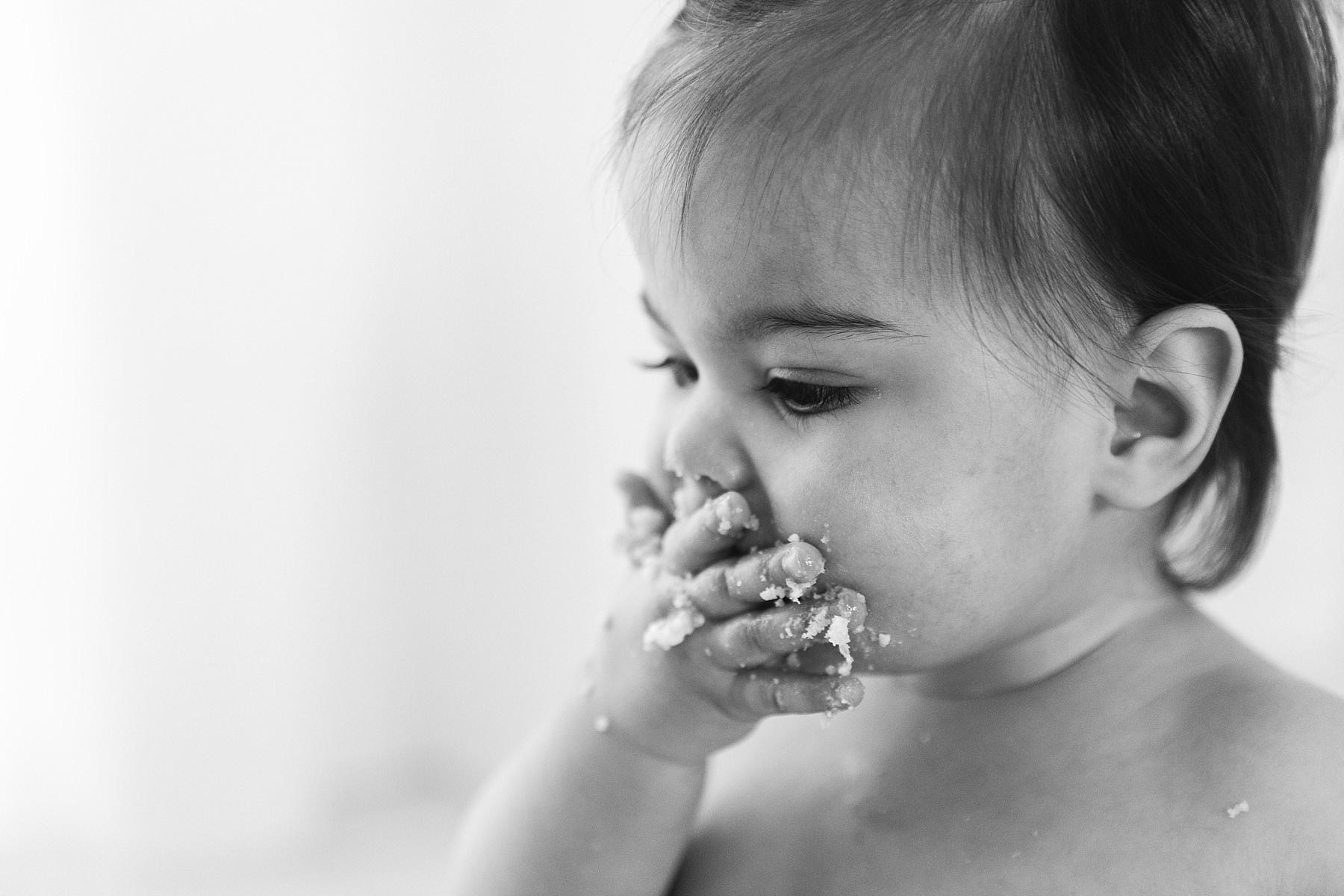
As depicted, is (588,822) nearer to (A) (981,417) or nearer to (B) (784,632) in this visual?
(B) (784,632)

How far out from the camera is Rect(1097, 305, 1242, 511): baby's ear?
61cm

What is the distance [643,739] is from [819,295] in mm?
267

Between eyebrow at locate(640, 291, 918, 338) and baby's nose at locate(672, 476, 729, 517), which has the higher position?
eyebrow at locate(640, 291, 918, 338)

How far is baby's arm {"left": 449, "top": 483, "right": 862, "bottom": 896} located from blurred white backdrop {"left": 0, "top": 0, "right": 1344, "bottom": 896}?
20.6 inches

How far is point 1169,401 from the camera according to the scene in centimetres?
63

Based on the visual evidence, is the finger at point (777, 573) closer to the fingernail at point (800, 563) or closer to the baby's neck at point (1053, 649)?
the fingernail at point (800, 563)

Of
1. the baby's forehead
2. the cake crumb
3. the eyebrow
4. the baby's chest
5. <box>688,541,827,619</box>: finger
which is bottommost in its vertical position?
the baby's chest

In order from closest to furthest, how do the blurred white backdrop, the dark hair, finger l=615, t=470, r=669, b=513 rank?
1. the dark hair
2. finger l=615, t=470, r=669, b=513
3. the blurred white backdrop

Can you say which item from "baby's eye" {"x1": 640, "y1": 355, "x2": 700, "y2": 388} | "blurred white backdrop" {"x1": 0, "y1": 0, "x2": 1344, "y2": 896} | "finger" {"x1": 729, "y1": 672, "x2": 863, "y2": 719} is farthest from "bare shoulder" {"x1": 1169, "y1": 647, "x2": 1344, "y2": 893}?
"blurred white backdrop" {"x1": 0, "y1": 0, "x2": 1344, "y2": 896}

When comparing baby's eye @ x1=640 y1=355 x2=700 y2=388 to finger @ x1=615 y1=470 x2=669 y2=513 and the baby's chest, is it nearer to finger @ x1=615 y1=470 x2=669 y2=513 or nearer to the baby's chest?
finger @ x1=615 y1=470 x2=669 y2=513

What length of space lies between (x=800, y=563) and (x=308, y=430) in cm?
78

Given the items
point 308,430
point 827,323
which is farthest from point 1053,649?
point 308,430

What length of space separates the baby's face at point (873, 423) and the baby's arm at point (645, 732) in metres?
0.03

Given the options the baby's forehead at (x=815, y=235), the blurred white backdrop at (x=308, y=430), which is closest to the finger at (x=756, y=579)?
the baby's forehead at (x=815, y=235)
